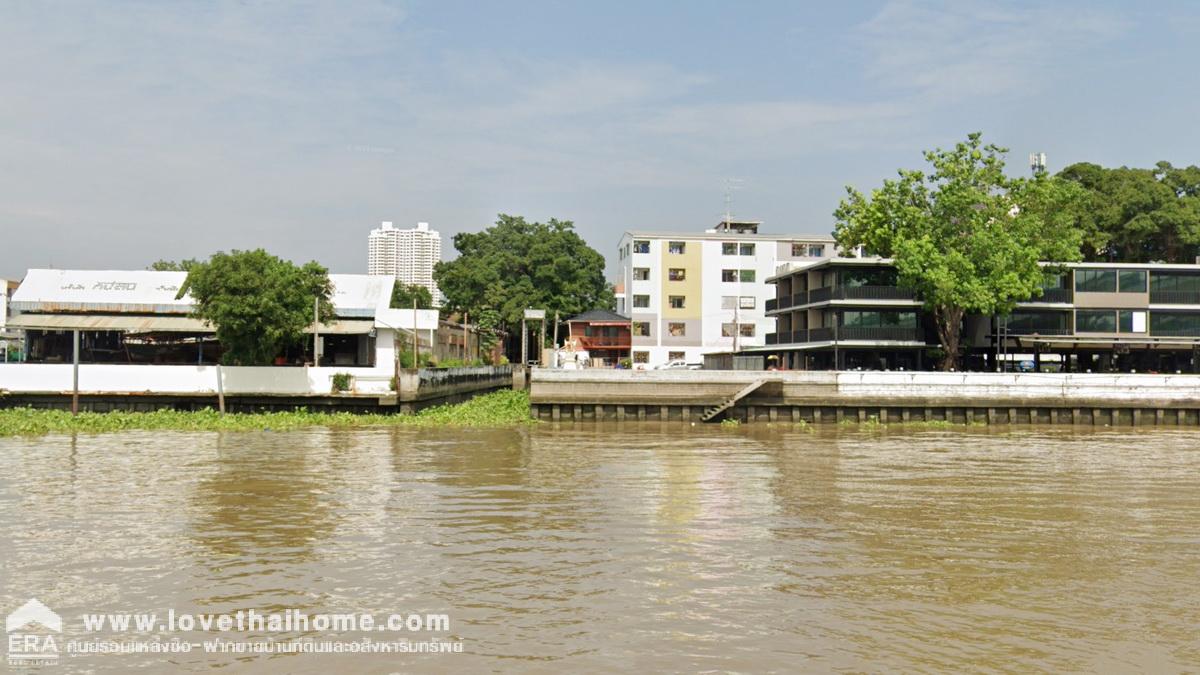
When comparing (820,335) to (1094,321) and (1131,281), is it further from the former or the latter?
(1131,281)

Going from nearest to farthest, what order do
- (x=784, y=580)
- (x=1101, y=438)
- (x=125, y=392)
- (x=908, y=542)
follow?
(x=784, y=580) < (x=908, y=542) < (x=1101, y=438) < (x=125, y=392)

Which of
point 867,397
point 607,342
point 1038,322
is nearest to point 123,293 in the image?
point 867,397

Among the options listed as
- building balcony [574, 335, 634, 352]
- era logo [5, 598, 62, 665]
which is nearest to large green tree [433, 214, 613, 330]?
building balcony [574, 335, 634, 352]

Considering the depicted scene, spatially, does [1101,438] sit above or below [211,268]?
below

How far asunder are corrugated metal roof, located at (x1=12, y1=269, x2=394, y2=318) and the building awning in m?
0.45

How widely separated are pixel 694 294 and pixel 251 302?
150ft

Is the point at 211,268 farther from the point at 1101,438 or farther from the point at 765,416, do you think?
the point at 1101,438

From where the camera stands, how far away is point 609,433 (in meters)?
37.4

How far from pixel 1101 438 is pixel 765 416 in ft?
44.9

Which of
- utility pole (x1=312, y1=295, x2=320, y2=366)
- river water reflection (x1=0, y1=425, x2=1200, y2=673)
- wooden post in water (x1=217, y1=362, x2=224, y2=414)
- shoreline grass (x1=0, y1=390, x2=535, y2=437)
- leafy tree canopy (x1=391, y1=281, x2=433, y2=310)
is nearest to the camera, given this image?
river water reflection (x1=0, y1=425, x2=1200, y2=673)

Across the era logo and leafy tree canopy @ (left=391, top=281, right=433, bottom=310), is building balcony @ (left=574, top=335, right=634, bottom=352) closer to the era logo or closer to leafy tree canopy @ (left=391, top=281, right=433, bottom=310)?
leafy tree canopy @ (left=391, top=281, right=433, bottom=310)

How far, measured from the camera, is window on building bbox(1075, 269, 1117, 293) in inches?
2211

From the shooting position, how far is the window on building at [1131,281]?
55.8 metres

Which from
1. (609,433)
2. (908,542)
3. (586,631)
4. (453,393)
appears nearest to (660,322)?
(453,393)
